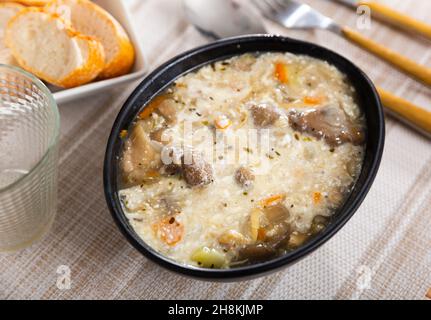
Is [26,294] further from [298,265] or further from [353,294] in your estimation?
[353,294]

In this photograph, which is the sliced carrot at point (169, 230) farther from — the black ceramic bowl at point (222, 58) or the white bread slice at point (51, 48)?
the white bread slice at point (51, 48)

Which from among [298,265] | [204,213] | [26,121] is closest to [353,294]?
[298,265]

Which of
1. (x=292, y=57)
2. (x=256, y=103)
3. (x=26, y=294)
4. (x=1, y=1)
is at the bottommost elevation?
(x=26, y=294)

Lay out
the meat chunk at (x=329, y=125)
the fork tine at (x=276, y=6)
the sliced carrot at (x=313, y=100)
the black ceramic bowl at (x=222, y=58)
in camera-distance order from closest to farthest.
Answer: the black ceramic bowl at (x=222, y=58) → the meat chunk at (x=329, y=125) → the sliced carrot at (x=313, y=100) → the fork tine at (x=276, y=6)

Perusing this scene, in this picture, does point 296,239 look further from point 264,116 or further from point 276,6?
point 276,6

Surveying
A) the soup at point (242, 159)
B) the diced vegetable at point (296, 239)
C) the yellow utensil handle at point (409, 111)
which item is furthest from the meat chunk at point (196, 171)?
the yellow utensil handle at point (409, 111)

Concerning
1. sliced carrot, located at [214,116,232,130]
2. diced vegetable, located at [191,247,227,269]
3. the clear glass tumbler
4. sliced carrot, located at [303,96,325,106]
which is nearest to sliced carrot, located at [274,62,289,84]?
sliced carrot, located at [303,96,325,106]

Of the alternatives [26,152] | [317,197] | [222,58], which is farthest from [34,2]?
[317,197]
